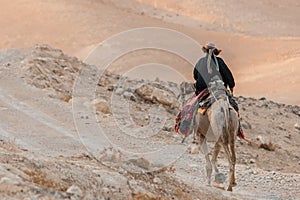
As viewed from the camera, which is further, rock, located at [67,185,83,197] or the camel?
the camel

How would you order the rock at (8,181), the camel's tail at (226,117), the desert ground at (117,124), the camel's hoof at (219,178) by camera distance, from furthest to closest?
1. the camel's hoof at (219,178)
2. the camel's tail at (226,117)
3. the desert ground at (117,124)
4. the rock at (8,181)

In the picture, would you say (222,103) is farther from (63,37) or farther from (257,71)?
(63,37)

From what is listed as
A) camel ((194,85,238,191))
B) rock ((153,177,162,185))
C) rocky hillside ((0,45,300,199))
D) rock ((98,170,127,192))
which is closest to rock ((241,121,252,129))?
rocky hillside ((0,45,300,199))

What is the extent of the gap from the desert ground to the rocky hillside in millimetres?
22

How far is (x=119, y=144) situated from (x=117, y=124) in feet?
5.80

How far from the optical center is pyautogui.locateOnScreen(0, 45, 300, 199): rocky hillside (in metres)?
7.37

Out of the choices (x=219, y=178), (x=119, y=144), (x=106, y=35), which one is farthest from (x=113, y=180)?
(x=106, y=35)

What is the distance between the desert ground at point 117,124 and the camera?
25.2 feet

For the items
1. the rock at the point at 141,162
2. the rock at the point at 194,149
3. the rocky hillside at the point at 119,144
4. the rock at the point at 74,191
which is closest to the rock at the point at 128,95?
the rocky hillside at the point at 119,144

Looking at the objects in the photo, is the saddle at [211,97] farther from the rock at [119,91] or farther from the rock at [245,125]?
the rock at [245,125]

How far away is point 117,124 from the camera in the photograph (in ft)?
47.9

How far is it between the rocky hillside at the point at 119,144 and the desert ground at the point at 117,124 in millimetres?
22

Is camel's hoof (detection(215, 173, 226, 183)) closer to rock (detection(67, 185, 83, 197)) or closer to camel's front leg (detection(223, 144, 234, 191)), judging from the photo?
camel's front leg (detection(223, 144, 234, 191))

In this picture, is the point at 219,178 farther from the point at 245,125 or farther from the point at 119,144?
the point at 245,125
